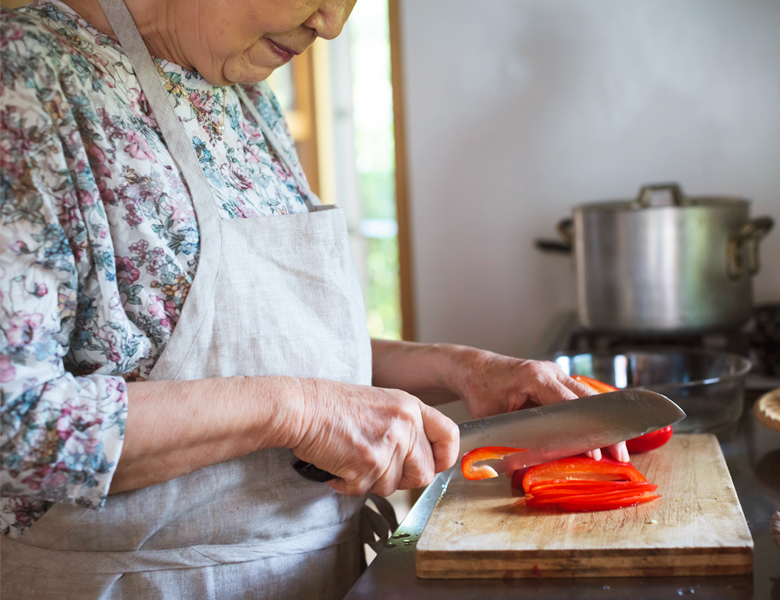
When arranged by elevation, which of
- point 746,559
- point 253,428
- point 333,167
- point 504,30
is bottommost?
point 746,559

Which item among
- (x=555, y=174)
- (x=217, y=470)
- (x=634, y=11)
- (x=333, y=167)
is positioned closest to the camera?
(x=217, y=470)

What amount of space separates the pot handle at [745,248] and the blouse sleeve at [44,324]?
1.09 metres

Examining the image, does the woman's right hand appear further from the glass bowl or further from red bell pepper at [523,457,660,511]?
the glass bowl

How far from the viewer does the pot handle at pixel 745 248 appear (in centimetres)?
126

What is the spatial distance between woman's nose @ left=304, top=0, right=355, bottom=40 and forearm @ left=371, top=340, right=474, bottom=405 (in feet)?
1.31

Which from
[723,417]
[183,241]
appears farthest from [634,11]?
[183,241]

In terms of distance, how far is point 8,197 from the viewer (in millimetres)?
538

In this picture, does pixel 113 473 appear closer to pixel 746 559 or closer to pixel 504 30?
pixel 746 559

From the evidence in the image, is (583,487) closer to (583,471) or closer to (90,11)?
(583,471)

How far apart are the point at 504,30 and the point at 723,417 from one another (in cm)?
106

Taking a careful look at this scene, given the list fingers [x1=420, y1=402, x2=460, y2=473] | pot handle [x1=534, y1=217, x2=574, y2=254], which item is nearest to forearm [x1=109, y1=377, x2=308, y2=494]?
fingers [x1=420, y1=402, x2=460, y2=473]

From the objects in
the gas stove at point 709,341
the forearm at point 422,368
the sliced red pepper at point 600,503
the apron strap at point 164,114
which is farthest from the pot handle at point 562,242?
the apron strap at point 164,114

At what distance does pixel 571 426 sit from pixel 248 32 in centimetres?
51

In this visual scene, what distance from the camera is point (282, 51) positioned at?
2.43ft
